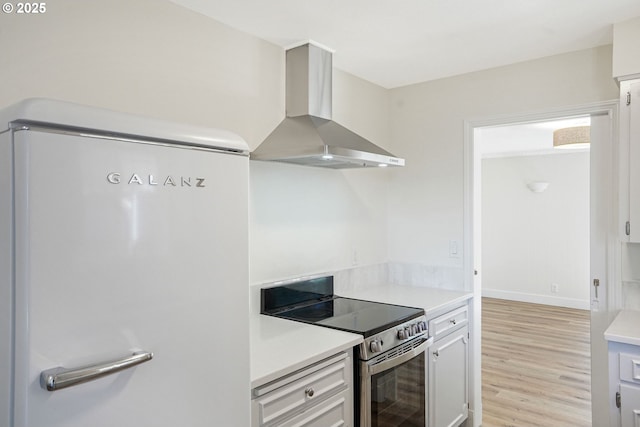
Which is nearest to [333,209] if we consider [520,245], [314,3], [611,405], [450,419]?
[314,3]

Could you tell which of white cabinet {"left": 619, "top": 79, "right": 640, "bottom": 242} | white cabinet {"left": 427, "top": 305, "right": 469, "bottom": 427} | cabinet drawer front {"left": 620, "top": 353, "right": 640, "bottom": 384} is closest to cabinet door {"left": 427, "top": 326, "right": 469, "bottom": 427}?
white cabinet {"left": 427, "top": 305, "right": 469, "bottom": 427}

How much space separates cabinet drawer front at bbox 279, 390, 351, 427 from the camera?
1.66 m

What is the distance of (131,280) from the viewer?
1078 mm

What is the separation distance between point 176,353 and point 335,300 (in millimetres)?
1659

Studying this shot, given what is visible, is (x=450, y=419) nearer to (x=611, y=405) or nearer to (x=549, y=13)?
(x=611, y=405)

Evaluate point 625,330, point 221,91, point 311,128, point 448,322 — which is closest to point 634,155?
point 625,330

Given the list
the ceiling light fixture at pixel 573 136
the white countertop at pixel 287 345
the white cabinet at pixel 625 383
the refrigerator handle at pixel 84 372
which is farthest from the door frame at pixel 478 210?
the refrigerator handle at pixel 84 372

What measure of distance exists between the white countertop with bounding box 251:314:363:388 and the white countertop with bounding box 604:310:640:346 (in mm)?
1184

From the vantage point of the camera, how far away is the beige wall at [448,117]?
2.63m

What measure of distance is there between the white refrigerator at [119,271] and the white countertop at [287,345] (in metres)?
0.22

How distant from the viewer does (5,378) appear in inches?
37.2

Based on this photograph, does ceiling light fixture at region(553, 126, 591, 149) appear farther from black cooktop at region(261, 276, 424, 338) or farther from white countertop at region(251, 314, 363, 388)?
white countertop at region(251, 314, 363, 388)
